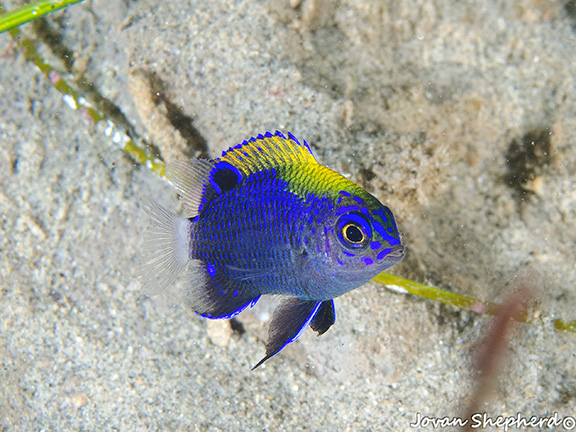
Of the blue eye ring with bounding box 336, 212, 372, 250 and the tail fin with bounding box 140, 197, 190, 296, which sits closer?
the blue eye ring with bounding box 336, 212, 372, 250

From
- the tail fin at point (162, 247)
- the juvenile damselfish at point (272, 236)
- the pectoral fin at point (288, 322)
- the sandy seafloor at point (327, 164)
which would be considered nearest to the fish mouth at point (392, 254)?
the juvenile damselfish at point (272, 236)

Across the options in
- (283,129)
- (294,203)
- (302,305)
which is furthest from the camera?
(283,129)

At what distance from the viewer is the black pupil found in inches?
60.0

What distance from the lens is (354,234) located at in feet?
5.02

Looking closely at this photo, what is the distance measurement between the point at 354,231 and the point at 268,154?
565mm

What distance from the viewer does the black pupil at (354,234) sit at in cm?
152

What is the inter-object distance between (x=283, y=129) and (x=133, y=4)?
1724 mm

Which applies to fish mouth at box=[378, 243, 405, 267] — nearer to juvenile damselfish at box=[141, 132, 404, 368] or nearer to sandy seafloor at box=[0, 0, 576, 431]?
juvenile damselfish at box=[141, 132, 404, 368]

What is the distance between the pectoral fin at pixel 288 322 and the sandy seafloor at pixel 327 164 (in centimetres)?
98

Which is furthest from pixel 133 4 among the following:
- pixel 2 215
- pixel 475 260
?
pixel 475 260

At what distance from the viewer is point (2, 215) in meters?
3.33

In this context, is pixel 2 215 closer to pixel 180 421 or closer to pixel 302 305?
pixel 180 421

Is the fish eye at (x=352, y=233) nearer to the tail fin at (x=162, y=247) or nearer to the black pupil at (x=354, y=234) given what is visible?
the black pupil at (x=354, y=234)

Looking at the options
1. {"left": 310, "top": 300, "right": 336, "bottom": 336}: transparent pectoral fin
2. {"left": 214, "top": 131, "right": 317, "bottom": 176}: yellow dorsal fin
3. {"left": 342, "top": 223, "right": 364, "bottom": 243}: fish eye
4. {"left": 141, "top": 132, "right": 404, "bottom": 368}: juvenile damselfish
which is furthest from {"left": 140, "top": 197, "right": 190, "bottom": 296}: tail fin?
{"left": 342, "top": 223, "right": 364, "bottom": 243}: fish eye
